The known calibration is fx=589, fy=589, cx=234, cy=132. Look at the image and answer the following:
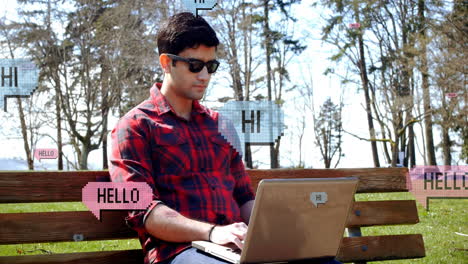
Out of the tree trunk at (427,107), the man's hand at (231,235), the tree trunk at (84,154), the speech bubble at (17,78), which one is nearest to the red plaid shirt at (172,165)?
the man's hand at (231,235)

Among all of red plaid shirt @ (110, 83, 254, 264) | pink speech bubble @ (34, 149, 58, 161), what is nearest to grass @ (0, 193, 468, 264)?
red plaid shirt @ (110, 83, 254, 264)

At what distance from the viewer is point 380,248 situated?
338cm

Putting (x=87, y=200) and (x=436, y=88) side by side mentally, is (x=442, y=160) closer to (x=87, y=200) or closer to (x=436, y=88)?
(x=436, y=88)

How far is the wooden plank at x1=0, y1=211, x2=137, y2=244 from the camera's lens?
2578 mm

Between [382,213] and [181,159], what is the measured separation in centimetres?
147

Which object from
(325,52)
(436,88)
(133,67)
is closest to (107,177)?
(133,67)

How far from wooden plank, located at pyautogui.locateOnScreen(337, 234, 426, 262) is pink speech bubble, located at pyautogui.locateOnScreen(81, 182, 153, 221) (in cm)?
133

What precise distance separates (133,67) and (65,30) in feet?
8.59

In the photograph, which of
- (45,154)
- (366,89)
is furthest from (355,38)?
(45,154)

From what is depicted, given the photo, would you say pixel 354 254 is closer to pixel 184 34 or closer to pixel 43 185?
pixel 184 34

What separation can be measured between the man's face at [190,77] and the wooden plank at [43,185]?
529mm

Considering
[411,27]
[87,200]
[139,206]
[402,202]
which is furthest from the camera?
[411,27]

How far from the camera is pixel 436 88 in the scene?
76.7 feet

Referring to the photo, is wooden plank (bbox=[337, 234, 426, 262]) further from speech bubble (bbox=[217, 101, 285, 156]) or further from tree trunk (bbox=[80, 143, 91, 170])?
tree trunk (bbox=[80, 143, 91, 170])
